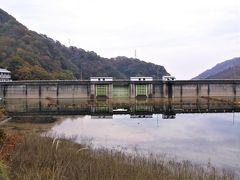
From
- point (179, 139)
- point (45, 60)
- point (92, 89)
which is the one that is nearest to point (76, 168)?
point (179, 139)

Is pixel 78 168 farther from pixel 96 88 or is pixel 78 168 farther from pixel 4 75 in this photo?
pixel 4 75

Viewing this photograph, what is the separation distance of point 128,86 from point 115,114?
33.0m

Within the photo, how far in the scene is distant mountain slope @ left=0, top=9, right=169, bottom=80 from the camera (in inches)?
3662

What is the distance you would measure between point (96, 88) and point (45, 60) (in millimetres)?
41662

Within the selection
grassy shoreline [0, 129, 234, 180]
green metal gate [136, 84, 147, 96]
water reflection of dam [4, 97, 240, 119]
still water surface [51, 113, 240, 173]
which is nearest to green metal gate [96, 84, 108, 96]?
green metal gate [136, 84, 147, 96]

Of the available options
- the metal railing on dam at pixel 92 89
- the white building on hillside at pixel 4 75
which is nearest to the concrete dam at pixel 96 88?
the metal railing on dam at pixel 92 89

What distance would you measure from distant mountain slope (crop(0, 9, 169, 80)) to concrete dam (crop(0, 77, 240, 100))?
1291 cm

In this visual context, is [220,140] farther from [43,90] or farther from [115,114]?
[43,90]

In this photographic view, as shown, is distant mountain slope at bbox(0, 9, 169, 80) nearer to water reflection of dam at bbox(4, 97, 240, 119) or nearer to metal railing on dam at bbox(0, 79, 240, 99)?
metal railing on dam at bbox(0, 79, 240, 99)

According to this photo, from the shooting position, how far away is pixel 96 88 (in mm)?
75562

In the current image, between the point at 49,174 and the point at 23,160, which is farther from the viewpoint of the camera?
the point at 23,160

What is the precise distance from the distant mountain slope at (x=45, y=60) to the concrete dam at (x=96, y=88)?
42.4ft

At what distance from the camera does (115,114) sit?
43688 millimetres

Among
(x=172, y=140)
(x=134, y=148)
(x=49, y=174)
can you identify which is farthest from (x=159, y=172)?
(x=172, y=140)
